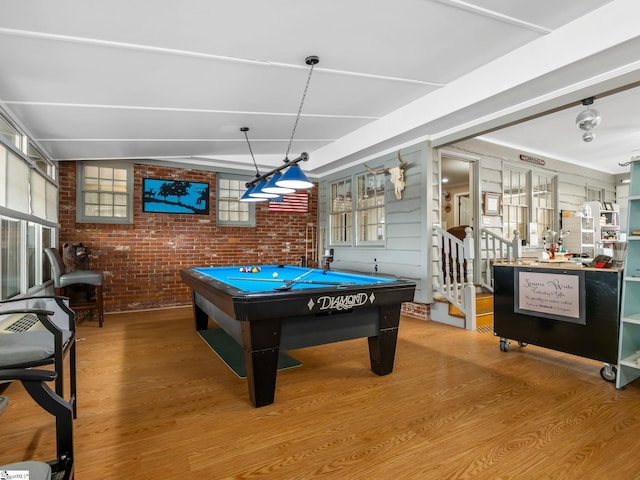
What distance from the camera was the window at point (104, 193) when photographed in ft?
18.6

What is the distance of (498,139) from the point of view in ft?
20.2

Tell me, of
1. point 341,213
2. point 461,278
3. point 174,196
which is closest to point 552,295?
point 461,278

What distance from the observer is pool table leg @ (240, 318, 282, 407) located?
7.71 ft

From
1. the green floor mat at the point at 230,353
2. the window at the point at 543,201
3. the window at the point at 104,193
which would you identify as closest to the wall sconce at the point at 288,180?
the green floor mat at the point at 230,353

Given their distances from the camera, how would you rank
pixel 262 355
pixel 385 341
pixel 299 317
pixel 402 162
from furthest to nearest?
pixel 402 162, pixel 385 341, pixel 299 317, pixel 262 355

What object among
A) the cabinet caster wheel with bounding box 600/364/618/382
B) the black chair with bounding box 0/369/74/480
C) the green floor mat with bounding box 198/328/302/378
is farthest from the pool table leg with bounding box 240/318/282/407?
the cabinet caster wheel with bounding box 600/364/618/382

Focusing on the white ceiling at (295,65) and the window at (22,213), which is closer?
the white ceiling at (295,65)

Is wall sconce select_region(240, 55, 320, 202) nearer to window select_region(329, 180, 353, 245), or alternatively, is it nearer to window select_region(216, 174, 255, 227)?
window select_region(216, 174, 255, 227)

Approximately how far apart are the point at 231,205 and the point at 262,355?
16.2 ft

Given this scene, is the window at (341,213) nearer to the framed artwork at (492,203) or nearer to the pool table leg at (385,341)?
the framed artwork at (492,203)

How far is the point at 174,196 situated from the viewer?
6.33 meters

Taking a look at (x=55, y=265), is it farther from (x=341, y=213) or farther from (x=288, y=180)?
(x=341, y=213)

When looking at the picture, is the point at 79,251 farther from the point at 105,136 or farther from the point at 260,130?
the point at 260,130

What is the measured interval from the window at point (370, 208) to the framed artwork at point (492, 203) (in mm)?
1785
